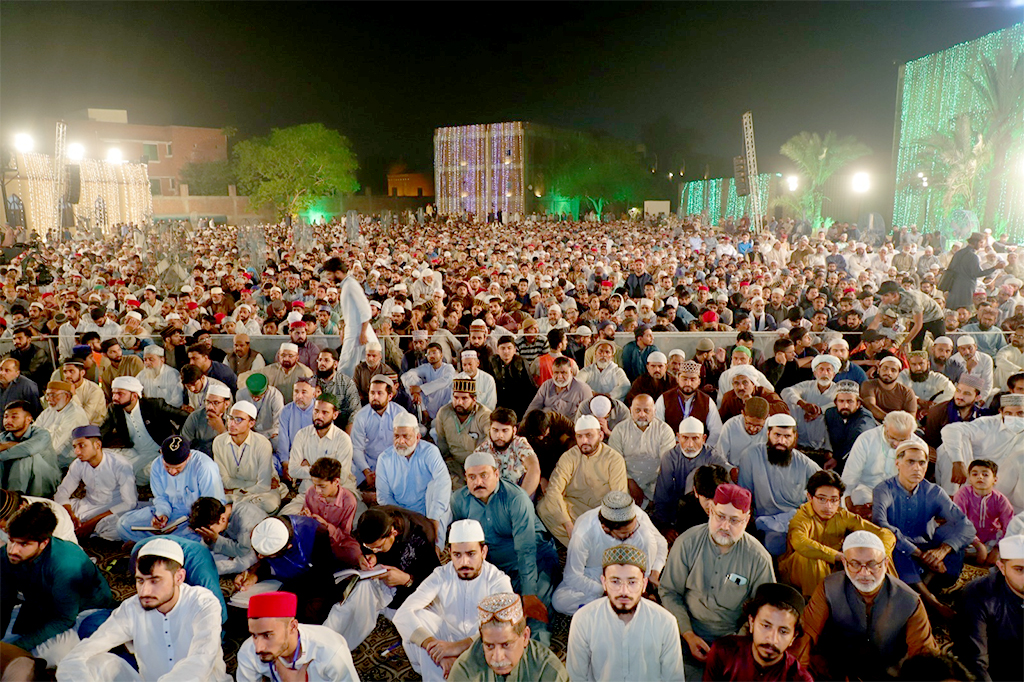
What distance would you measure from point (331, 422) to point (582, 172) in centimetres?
4350

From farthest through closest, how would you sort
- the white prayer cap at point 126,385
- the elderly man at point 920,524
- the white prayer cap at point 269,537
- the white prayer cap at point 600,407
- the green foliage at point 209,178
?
1. the green foliage at point 209,178
2. the white prayer cap at point 126,385
3. the white prayer cap at point 600,407
4. the elderly man at point 920,524
5. the white prayer cap at point 269,537

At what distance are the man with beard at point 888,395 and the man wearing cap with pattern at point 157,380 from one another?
5741 mm

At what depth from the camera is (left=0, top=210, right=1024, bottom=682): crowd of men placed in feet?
9.25

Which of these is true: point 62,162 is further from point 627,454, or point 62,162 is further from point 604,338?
point 627,454

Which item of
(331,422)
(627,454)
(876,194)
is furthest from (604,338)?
(876,194)

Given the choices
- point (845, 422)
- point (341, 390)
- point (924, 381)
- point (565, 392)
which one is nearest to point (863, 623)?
point (845, 422)

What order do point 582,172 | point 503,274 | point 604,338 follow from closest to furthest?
point 604,338 → point 503,274 → point 582,172

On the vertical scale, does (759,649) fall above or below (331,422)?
below

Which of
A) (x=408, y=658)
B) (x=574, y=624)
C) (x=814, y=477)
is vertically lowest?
(x=408, y=658)

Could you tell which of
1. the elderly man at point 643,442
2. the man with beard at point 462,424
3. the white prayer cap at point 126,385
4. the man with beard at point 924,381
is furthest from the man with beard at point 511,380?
the man with beard at point 924,381

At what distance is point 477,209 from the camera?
161 feet

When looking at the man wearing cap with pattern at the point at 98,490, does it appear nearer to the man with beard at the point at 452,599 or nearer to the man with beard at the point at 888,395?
the man with beard at the point at 452,599

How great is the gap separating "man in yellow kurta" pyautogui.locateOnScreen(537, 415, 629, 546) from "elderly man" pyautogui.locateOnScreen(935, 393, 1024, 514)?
2.16m

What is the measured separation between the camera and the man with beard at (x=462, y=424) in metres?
4.95
